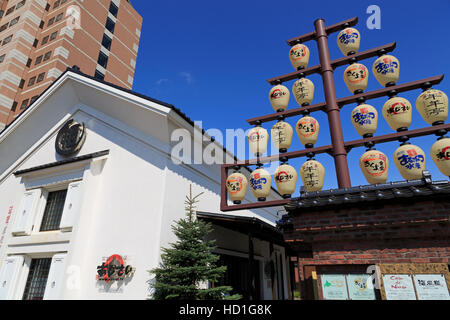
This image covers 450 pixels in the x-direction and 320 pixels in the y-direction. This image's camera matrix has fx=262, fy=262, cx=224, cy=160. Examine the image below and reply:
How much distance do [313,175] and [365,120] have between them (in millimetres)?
1692

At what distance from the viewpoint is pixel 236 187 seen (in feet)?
22.6

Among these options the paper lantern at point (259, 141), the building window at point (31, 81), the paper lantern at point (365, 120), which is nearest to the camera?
the paper lantern at point (365, 120)

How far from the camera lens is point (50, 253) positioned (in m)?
8.56

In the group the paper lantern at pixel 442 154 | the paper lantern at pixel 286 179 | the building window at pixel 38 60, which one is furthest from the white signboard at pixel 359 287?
the building window at pixel 38 60

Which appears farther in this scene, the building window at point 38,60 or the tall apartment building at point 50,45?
the building window at point 38,60

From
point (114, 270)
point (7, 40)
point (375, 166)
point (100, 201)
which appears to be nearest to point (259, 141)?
point (375, 166)

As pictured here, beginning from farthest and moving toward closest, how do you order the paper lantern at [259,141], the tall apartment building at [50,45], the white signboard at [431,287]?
1. the tall apartment building at [50,45]
2. the paper lantern at [259,141]
3. the white signboard at [431,287]

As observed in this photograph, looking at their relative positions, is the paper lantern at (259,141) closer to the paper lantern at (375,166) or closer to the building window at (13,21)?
the paper lantern at (375,166)

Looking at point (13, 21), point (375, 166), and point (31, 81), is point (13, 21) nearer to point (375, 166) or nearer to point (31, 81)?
point (31, 81)

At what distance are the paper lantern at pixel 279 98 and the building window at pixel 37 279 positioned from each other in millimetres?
8894

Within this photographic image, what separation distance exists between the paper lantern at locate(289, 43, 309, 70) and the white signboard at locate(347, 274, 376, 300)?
19.2ft

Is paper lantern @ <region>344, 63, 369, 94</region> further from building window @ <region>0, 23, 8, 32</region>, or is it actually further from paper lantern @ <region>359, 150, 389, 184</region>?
building window @ <region>0, 23, 8, 32</region>

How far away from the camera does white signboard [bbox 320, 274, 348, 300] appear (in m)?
3.77

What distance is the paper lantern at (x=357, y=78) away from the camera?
6.46m
